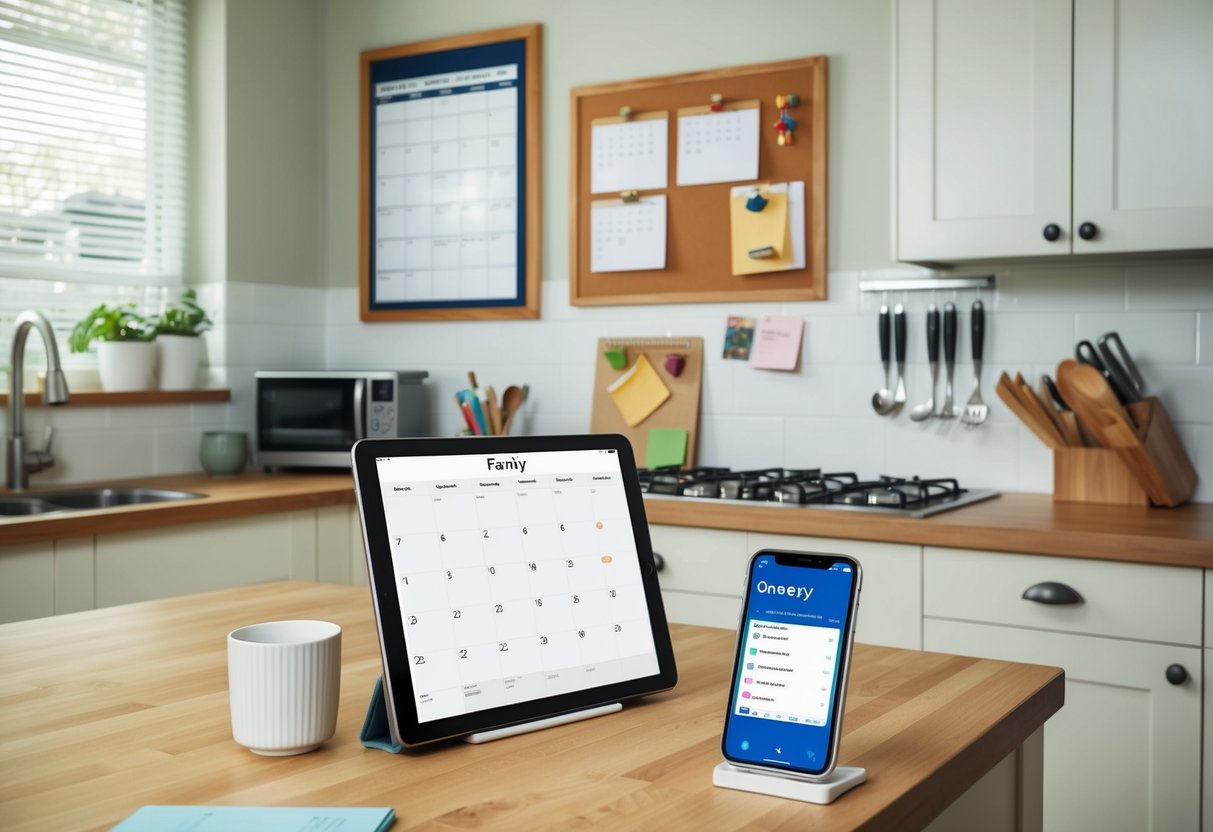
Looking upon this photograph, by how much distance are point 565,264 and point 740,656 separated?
8.78ft

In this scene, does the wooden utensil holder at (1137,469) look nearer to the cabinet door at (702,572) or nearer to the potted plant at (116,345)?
the cabinet door at (702,572)

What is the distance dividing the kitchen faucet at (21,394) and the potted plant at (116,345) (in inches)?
11.1

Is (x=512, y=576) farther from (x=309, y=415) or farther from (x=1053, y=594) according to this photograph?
(x=309, y=415)

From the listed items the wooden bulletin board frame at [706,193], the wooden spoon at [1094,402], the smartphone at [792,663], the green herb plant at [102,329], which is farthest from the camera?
the green herb plant at [102,329]

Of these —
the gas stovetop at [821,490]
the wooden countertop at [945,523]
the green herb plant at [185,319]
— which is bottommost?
the wooden countertop at [945,523]

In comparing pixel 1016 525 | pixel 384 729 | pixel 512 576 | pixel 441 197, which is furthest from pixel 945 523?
pixel 441 197

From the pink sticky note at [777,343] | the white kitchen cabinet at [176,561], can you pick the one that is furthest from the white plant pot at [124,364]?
the pink sticky note at [777,343]

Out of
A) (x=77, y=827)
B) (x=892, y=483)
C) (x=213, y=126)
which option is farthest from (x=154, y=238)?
(x=77, y=827)

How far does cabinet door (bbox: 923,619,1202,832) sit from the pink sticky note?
1.06m

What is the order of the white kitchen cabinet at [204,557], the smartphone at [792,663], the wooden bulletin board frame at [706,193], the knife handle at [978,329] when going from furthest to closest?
the wooden bulletin board frame at [706,193] → the knife handle at [978,329] → the white kitchen cabinet at [204,557] → the smartphone at [792,663]

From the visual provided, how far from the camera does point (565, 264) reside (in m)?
3.56

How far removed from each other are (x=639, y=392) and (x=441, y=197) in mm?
998

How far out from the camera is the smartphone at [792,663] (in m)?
0.90

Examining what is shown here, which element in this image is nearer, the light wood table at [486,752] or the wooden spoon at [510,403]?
the light wood table at [486,752]
